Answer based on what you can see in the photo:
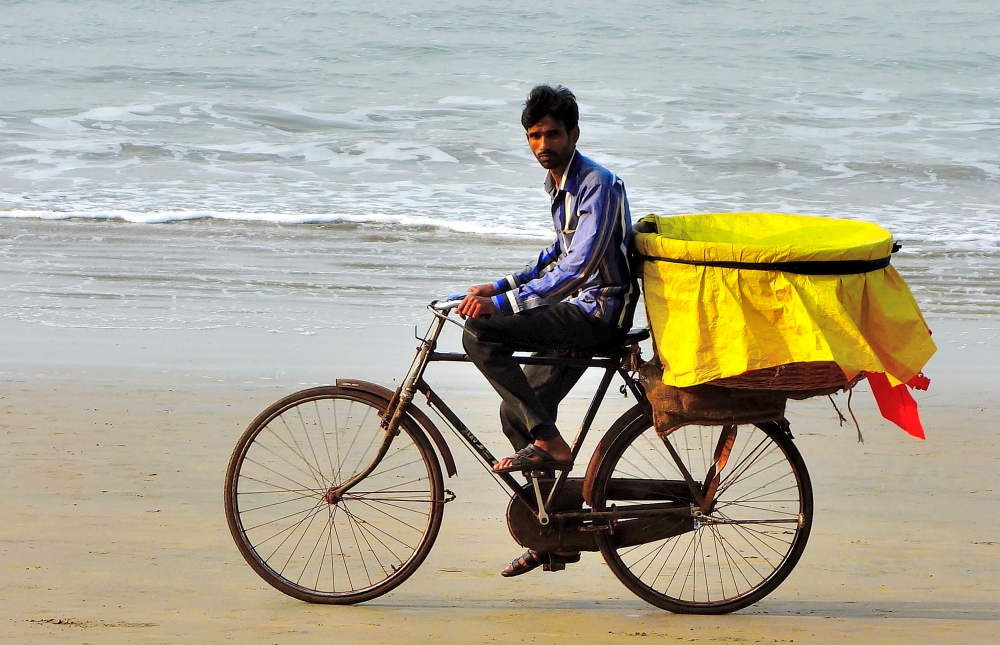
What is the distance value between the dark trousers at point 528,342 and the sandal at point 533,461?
6cm

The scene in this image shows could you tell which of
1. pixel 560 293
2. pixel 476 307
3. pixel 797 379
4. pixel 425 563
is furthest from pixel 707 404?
pixel 425 563

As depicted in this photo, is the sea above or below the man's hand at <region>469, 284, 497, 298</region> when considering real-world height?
below

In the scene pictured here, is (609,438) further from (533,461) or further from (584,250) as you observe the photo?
(584,250)

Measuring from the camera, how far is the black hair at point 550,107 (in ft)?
10.6

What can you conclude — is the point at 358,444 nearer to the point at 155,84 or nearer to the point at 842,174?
the point at 842,174

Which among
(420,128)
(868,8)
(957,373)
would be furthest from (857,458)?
(868,8)

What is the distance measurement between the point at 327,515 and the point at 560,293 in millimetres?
1609

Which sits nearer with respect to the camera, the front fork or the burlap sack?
the burlap sack

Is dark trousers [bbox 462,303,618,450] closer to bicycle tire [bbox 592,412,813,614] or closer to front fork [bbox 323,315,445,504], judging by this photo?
front fork [bbox 323,315,445,504]

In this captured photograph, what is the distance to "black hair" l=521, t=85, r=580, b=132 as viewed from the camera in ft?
10.6

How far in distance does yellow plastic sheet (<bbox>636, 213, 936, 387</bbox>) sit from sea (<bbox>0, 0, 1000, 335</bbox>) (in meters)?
4.24

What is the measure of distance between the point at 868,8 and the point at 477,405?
27.8m

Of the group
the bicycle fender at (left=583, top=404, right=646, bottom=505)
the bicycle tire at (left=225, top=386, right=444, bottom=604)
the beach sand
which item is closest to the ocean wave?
the beach sand

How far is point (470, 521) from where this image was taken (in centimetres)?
433
